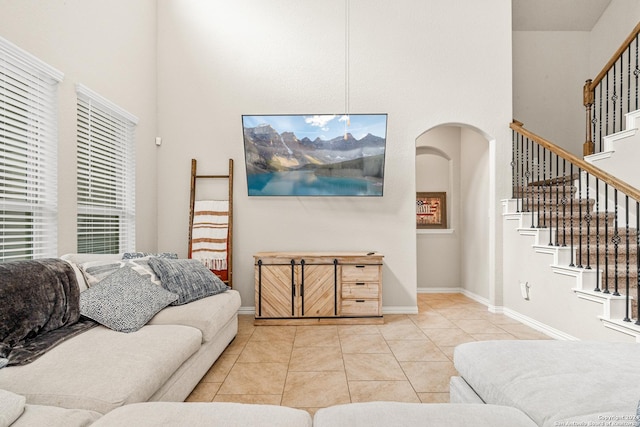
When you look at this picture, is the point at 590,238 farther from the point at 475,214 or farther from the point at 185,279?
the point at 185,279

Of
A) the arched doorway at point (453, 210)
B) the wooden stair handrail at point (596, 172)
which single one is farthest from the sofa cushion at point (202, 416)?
A: the arched doorway at point (453, 210)

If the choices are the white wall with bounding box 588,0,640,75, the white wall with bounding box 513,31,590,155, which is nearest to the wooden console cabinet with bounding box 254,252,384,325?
the white wall with bounding box 513,31,590,155

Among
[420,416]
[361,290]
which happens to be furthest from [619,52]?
[420,416]

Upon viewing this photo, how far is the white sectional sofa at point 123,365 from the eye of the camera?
1.43 metres

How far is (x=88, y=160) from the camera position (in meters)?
3.22

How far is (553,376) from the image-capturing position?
1.41 m

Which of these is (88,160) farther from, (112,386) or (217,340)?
(112,386)

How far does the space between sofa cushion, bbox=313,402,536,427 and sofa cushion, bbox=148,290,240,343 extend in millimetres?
1499

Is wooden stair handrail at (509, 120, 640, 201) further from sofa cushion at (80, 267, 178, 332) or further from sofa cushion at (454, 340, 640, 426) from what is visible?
sofa cushion at (80, 267, 178, 332)

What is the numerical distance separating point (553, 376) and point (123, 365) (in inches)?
72.3

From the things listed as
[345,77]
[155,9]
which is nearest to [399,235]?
[345,77]

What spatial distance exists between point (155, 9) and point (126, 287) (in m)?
3.68

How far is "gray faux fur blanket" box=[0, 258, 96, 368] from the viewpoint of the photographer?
1.73 metres

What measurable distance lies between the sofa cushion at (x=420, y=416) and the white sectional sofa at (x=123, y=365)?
0.90 metres
